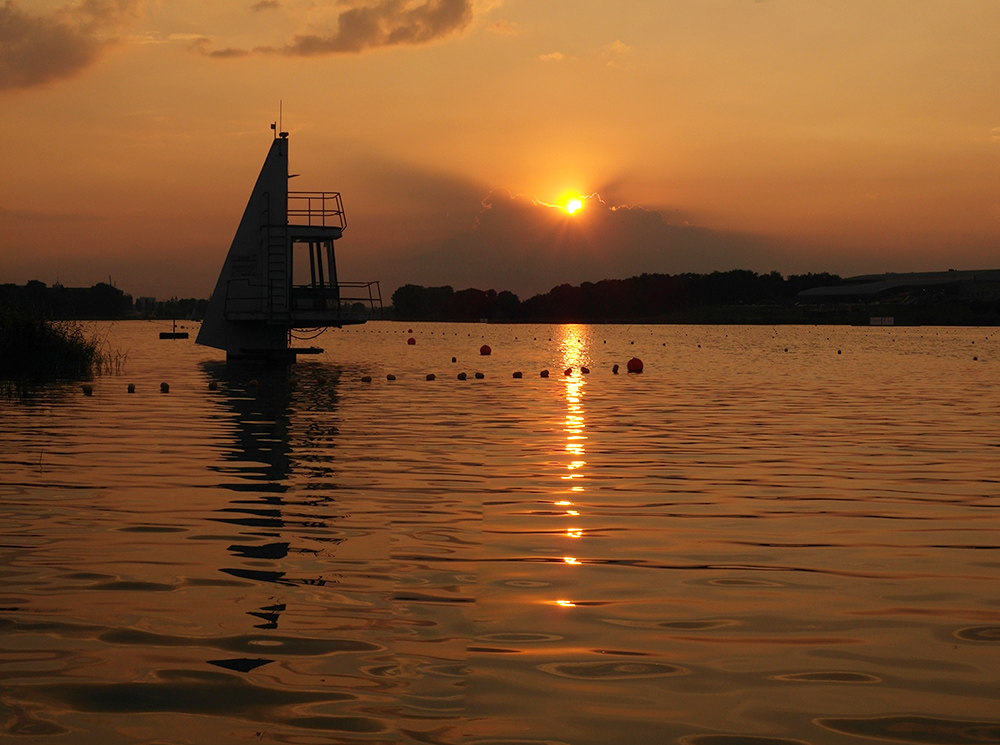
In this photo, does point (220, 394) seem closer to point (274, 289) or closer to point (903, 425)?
point (274, 289)

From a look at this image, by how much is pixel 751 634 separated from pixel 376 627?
2.74 meters

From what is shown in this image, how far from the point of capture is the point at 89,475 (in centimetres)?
1579

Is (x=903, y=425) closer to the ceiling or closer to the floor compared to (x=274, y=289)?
closer to the floor

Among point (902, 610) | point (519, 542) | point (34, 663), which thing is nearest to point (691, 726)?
point (902, 610)

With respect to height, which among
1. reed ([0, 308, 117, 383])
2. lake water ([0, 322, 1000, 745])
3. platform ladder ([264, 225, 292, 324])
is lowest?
lake water ([0, 322, 1000, 745])

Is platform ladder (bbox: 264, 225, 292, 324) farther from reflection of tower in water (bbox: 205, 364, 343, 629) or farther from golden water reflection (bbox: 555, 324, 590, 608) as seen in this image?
reflection of tower in water (bbox: 205, 364, 343, 629)

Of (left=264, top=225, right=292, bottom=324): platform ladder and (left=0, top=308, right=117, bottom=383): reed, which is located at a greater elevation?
(left=264, top=225, right=292, bottom=324): platform ladder

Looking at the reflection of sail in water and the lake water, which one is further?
the reflection of sail in water

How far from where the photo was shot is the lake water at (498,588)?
612 centimetres

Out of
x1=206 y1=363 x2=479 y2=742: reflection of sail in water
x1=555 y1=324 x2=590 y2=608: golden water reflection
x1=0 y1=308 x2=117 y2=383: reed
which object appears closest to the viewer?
x1=206 y1=363 x2=479 y2=742: reflection of sail in water

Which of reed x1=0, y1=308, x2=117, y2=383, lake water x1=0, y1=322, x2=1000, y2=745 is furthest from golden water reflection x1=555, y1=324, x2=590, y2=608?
reed x1=0, y1=308, x2=117, y2=383

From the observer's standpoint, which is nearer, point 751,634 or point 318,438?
point 751,634

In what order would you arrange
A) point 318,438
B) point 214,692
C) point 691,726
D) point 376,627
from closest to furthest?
point 691,726
point 214,692
point 376,627
point 318,438

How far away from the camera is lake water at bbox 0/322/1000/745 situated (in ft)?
20.1
